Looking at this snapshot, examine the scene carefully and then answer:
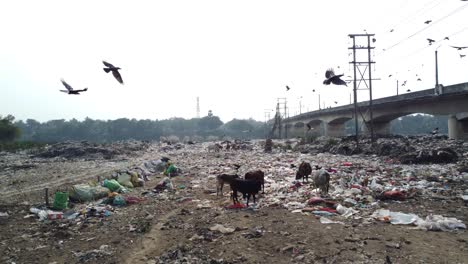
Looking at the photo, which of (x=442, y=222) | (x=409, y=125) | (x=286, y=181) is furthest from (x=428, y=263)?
(x=409, y=125)

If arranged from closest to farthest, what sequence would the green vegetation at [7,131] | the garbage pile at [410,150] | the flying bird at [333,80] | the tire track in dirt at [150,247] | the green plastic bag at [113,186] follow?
1. the tire track in dirt at [150,247]
2. the flying bird at [333,80]
3. the green plastic bag at [113,186]
4. the garbage pile at [410,150]
5. the green vegetation at [7,131]

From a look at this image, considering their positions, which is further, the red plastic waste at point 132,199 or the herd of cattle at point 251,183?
the red plastic waste at point 132,199

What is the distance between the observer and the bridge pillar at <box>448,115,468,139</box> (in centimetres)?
2430

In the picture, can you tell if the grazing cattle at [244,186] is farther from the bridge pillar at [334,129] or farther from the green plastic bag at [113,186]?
the bridge pillar at [334,129]

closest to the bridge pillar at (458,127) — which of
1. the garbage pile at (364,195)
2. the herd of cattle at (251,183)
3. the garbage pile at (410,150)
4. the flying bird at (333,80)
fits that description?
the garbage pile at (410,150)

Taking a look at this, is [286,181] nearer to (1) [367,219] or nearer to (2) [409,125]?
(1) [367,219]

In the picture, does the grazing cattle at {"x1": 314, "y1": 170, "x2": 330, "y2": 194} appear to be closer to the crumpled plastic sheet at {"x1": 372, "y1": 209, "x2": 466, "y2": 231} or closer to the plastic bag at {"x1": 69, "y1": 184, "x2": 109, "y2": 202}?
the crumpled plastic sheet at {"x1": 372, "y1": 209, "x2": 466, "y2": 231}

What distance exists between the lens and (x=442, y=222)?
5602 millimetres

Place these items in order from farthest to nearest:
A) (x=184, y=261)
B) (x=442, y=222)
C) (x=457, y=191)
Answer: (x=457, y=191), (x=442, y=222), (x=184, y=261)

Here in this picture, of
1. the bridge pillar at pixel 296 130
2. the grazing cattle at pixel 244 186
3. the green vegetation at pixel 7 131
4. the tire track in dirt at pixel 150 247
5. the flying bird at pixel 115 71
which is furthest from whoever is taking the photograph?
the bridge pillar at pixel 296 130

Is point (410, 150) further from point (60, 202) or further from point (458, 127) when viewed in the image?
point (60, 202)

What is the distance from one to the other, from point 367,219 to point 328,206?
3.48ft

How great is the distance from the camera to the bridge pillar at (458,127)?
79.7 ft

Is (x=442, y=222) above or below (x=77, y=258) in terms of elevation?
above
